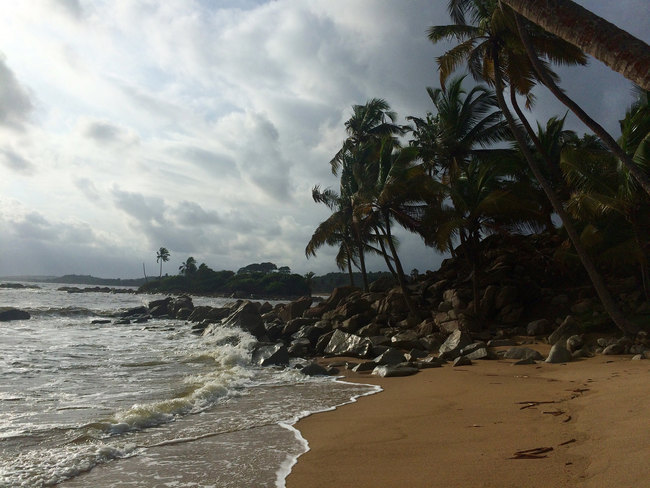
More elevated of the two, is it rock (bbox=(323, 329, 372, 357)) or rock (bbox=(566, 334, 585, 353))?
rock (bbox=(566, 334, 585, 353))

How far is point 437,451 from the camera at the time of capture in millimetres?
4555

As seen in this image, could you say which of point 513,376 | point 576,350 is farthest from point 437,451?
point 576,350

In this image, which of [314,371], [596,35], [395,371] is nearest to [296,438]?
[395,371]

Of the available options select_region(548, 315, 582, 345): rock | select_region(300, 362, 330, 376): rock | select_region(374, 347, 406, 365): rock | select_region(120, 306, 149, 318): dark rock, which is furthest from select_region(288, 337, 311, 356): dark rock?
select_region(120, 306, 149, 318): dark rock

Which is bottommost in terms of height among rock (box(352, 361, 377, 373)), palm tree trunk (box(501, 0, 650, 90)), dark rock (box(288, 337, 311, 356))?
dark rock (box(288, 337, 311, 356))

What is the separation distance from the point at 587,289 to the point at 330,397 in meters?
13.0

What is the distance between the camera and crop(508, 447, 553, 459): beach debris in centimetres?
396

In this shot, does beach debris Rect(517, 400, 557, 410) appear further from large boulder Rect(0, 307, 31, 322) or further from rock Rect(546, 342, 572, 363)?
large boulder Rect(0, 307, 31, 322)

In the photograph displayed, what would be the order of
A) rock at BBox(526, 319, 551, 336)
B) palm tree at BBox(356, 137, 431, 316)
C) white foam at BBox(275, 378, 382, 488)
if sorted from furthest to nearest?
palm tree at BBox(356, 137, 431, 316) → rock at BBox(526, 319, 551, 336) → white foam at BBox(275, 378, 382, 488)

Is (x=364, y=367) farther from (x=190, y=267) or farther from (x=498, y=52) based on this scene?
(x=190, y=267)

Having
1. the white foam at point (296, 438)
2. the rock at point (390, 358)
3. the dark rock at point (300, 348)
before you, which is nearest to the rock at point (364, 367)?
the rock at point (390, 358)

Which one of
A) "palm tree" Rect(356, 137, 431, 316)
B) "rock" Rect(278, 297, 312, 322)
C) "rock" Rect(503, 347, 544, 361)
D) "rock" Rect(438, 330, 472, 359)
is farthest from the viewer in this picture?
"rock" Rect(278, 297, 312, 322)

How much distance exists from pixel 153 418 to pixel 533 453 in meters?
5.18

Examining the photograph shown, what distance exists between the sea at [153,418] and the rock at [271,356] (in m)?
0.33
